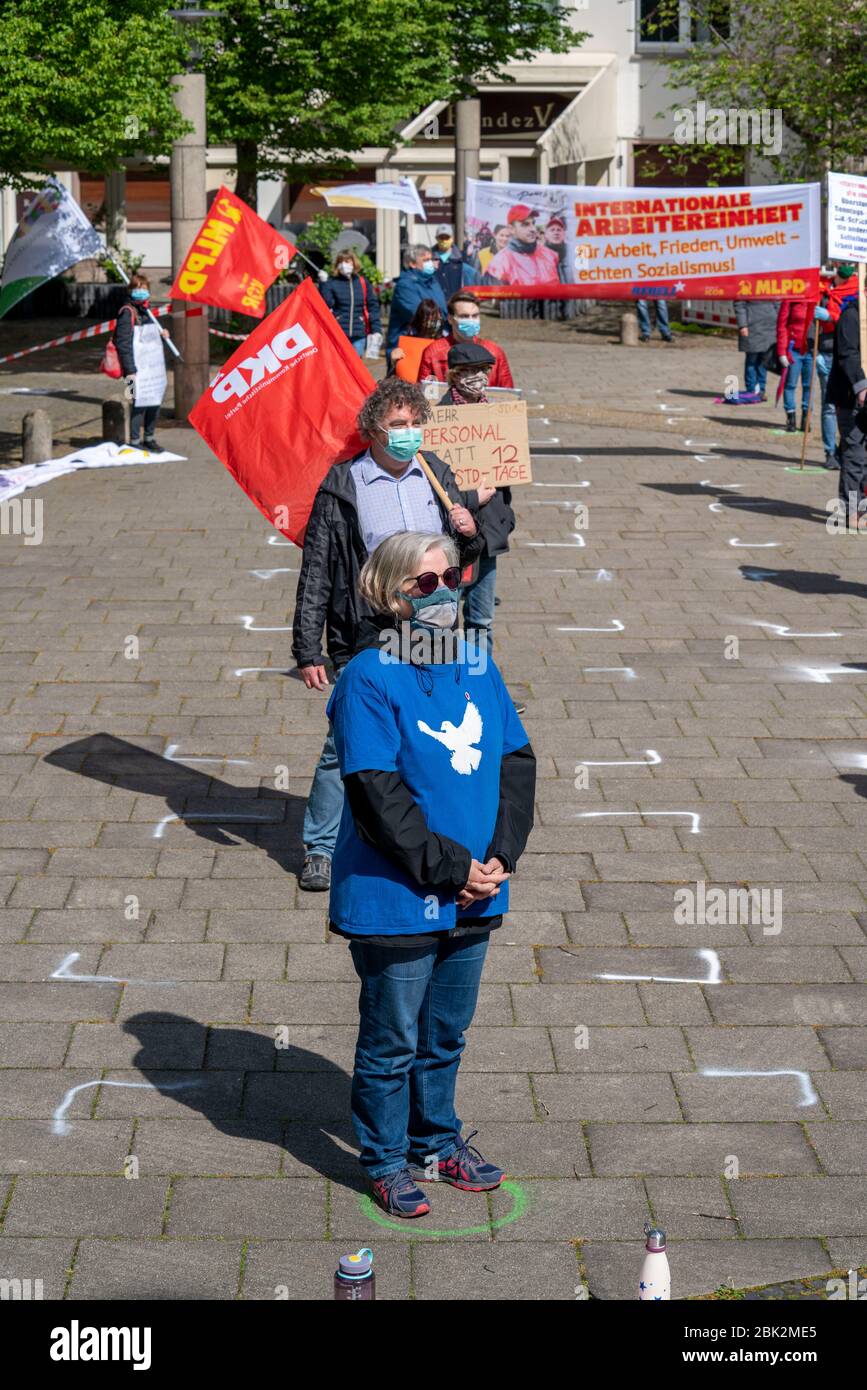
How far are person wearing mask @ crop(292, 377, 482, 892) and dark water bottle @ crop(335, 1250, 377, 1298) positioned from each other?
120 inches

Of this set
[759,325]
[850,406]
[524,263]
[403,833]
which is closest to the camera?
[403,833]

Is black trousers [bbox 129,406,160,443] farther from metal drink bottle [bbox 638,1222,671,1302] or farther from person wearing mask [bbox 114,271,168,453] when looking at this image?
metal drink bottle [bbox 638,1222,671,1302]

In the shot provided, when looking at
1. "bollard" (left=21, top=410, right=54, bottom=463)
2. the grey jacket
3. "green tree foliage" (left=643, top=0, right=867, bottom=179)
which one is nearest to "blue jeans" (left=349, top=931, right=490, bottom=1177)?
"bollard" (left=21, top=410, right=54, bottom=463)

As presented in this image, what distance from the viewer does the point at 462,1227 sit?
183 inches

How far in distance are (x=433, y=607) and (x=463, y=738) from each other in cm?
34

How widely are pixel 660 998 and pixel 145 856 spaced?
2354 mm

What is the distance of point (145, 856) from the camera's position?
733 centimetres

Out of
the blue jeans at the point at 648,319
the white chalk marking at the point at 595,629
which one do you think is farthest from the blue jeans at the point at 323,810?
the blue jeans at the point at 648,319

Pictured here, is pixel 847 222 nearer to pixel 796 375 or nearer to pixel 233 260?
pixel 796 375

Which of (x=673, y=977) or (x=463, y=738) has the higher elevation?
(x=463, y=738)

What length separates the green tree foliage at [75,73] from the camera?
1471 centimetres

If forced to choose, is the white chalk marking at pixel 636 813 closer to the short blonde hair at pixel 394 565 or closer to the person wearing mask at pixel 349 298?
the short blonde hair at pixel 394 565

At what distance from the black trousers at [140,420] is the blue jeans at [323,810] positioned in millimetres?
11229

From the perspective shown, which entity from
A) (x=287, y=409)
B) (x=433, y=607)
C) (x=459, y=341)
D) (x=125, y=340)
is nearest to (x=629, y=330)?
(x=125, y=340)
